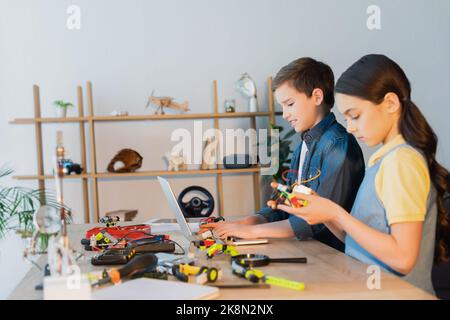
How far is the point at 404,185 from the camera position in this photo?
1217 mm

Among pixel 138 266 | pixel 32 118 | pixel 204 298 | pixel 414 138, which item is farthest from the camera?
pixel 32 118

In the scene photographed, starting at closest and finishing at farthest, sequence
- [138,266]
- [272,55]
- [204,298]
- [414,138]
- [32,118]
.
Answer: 1. [204,298]
2. [138,266]
3. [414,138]
4. [32,118]
5. [272,55]

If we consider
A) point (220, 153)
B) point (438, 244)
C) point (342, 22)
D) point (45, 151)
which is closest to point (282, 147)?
point (220, 153)

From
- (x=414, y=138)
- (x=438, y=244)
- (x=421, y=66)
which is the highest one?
(x=421, y=66)

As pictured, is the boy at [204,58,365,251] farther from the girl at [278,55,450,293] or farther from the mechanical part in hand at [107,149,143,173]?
the mechanical part in hand at [107,149,143,173]

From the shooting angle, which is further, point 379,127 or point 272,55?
point 272,55

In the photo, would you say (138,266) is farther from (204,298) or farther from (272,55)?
(272,55)

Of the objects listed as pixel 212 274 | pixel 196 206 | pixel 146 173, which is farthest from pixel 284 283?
pixel 146 173

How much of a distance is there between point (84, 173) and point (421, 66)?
2937 mm

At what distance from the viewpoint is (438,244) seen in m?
1.39

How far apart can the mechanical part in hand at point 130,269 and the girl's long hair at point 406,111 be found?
27.5 inches

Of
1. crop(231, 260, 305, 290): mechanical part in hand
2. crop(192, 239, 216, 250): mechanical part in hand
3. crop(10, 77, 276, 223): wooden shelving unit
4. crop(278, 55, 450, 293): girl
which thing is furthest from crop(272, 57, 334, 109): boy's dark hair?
crop(10, 77, 276, 223): wooden shelving unit

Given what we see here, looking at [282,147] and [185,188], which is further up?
[282,147]

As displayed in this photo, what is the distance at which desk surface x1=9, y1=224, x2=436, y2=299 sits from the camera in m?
0.97
